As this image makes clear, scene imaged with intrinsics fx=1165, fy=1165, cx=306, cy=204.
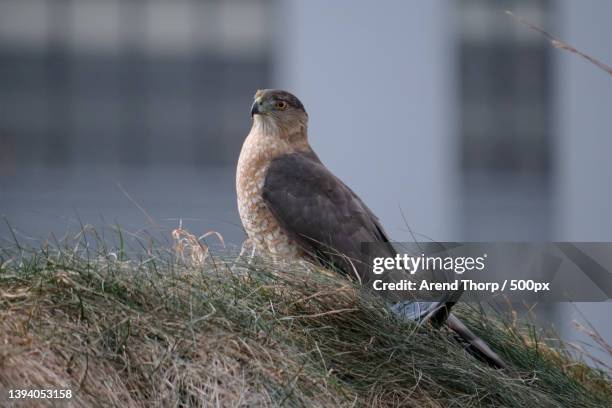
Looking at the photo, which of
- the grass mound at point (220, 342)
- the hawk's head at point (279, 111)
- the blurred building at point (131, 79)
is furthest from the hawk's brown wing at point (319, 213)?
the blurred building at point (131, 79)

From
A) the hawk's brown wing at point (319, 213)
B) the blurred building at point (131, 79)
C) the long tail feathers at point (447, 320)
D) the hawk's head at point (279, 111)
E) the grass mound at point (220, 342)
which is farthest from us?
the blurred building at point (131, 79)

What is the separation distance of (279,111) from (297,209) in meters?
0.75

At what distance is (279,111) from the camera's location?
6.37 m

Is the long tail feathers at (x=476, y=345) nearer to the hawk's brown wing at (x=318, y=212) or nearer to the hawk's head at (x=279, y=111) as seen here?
the hawk's brown wing at (x=318, y=212)

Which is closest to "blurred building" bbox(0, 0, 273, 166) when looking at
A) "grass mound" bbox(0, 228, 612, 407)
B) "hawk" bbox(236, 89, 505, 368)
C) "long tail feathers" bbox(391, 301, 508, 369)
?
"hawk" bbox(236, 89, 505, 368)

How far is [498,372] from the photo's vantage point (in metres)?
4.58

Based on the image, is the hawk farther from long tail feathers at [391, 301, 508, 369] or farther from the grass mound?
the grass mound

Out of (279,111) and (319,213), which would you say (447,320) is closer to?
(319,213)

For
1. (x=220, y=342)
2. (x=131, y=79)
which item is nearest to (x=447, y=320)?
(x=220, y=342)

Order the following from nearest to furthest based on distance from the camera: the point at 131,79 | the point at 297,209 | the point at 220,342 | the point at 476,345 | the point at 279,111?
1. the point at 220,342
2. the point at 476,345
3. the point at 297,209
4. the point at 279,111
5. the point at 131,79

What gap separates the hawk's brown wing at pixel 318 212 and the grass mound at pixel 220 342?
3.15 ft

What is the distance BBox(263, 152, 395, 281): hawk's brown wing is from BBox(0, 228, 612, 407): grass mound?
0.96 metres

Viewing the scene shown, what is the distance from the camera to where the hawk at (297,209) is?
571 centimetres

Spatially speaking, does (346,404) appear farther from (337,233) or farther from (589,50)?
(589,50)
